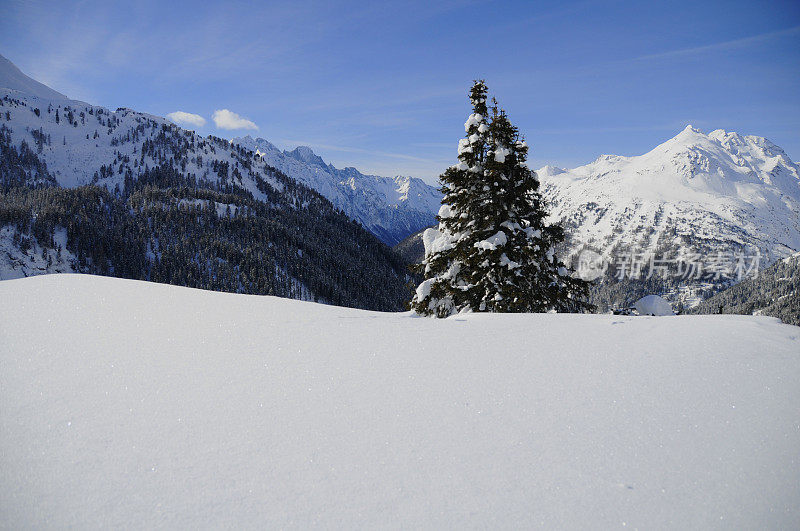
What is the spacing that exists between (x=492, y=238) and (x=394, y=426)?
9.19m

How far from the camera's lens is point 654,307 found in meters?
20.5

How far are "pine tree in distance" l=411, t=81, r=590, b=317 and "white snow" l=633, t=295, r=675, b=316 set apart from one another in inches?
402

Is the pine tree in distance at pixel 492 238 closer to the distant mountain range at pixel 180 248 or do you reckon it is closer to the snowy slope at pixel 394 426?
the snowy slope at pixel 394 426

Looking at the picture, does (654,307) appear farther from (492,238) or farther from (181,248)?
(181,248)

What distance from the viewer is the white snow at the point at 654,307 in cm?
2005

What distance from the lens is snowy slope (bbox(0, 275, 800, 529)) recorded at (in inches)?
90.0

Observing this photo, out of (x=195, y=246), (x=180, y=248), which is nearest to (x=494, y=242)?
(x=195, y=246)

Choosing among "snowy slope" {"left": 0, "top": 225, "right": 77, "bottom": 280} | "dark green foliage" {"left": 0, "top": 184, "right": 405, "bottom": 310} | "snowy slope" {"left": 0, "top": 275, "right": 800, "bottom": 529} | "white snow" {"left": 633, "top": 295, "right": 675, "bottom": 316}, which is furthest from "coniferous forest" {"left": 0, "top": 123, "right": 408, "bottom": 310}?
"snowy slope" {"left": 0, "top": 275, "right": 800, "bottom": 529}

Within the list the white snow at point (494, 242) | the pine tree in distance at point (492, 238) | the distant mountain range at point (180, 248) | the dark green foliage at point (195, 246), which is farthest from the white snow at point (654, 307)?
the dark green foliage at point (195, 246)

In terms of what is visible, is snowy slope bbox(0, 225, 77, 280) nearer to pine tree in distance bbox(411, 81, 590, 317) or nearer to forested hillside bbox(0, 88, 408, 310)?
forested hillside bbox(0, 88, 408, 310)

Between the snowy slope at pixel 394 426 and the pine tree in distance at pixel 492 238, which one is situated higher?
the pine tree in distance at pixel 492 238

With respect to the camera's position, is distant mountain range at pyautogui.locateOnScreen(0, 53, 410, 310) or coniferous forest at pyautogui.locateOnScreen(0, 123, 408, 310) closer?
distant mountain range at pyautogui.locateOnScreen(0, 53, 410, 310)

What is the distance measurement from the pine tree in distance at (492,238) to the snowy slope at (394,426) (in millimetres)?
6364

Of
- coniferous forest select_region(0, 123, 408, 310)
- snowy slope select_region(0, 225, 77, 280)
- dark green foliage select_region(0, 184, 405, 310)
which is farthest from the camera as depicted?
dark green foliage select_region(0, 184, 405, 310)
